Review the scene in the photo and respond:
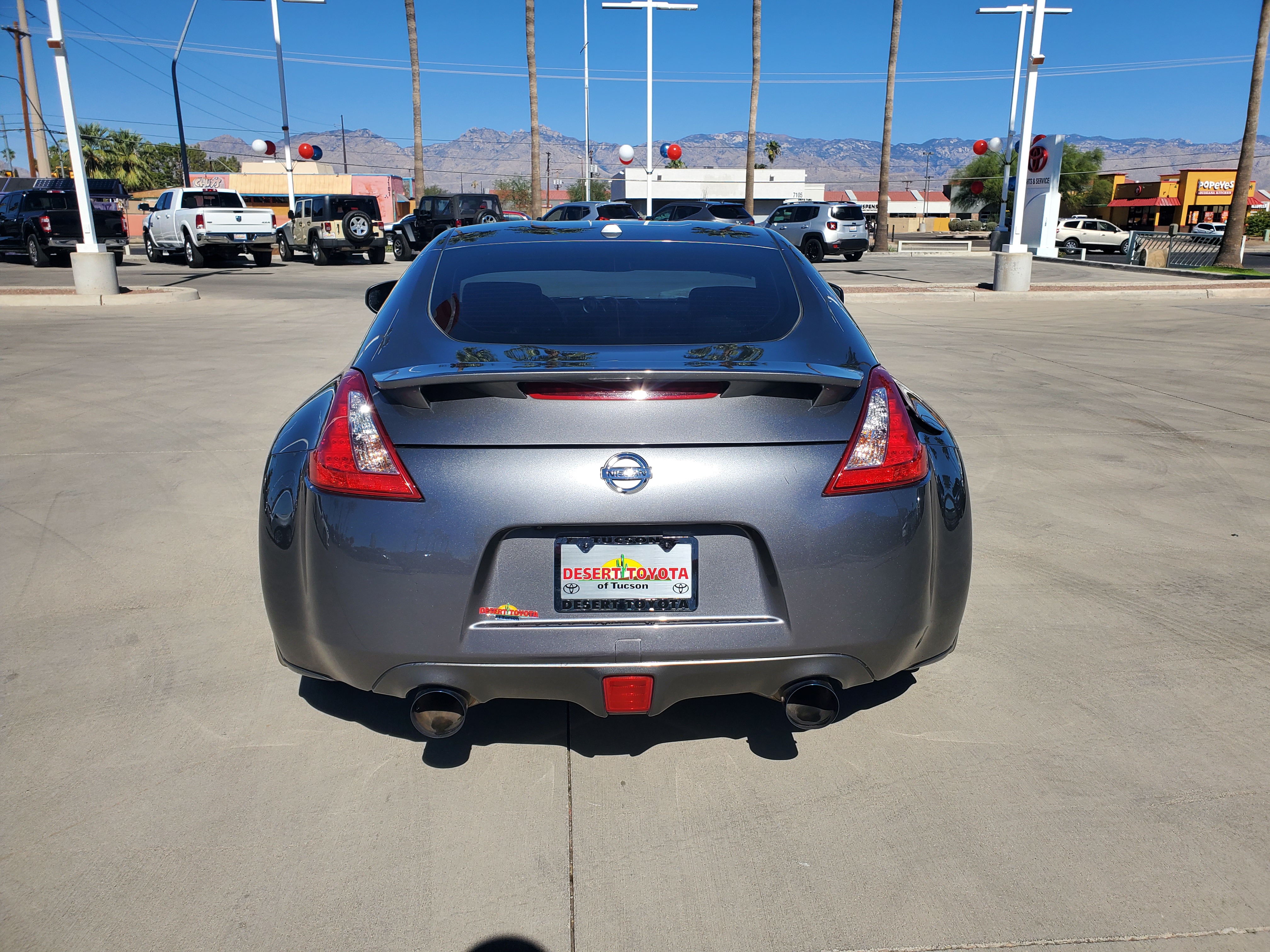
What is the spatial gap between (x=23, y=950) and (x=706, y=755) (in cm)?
181

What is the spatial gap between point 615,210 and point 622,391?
76.3 ft

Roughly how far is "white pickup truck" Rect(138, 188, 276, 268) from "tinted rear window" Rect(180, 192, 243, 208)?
0.04ft

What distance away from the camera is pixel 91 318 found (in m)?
14.1

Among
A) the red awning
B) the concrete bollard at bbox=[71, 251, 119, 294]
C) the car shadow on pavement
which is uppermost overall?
the red awning

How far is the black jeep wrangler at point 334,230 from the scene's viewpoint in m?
26.4

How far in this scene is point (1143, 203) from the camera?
8106 centimetres

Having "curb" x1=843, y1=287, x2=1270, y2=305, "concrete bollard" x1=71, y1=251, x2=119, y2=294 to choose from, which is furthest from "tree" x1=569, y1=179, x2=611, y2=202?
"concrete bollard" x1=71, y1=251, x2=119, y2=294

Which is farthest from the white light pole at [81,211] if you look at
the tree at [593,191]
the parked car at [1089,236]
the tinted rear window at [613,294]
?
the tree at [593,191]

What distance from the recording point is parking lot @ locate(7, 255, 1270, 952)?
7.44ft

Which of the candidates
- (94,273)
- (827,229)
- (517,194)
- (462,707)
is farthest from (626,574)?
(517,194)

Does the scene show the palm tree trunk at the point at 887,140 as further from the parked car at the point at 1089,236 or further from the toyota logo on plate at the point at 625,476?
the toyota logo on plate at the point at 625,476

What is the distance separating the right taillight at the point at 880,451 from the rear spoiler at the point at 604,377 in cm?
12

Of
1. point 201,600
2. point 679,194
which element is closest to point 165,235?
point 201,600

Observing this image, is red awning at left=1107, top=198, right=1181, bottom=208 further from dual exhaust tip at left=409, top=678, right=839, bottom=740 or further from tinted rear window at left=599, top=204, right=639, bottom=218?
dual exhaust tip at left=409, top=678, right=839, bottom=740
